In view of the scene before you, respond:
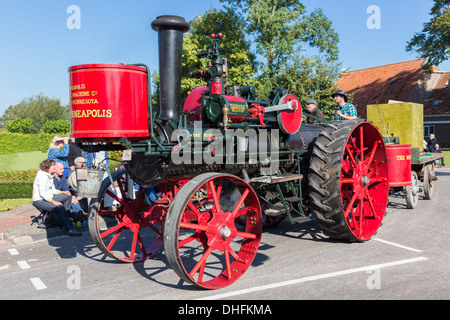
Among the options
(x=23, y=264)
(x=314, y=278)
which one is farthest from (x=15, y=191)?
(x=314, y=278)

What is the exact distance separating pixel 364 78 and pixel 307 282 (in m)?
35.9

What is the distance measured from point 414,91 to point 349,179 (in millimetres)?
30666

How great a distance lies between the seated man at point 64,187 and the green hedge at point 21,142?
2453cm

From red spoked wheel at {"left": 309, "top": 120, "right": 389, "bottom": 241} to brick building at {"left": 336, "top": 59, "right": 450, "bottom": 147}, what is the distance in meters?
27.0

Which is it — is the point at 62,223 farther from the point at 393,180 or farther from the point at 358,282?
the point at 393,180

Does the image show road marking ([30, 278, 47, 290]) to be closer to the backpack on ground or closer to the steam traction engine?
the steam traction engine

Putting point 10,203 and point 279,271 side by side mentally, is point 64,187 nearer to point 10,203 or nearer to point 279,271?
point 10,203

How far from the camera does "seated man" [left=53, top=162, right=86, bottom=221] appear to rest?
674cm

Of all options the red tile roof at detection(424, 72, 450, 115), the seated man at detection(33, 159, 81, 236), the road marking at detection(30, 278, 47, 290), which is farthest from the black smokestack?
the red tile roof at detection(424, 72, 450, 115)

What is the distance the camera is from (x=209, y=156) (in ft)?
13.6

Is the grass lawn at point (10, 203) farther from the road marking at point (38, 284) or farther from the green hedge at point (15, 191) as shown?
the road marking at point (38, 284)

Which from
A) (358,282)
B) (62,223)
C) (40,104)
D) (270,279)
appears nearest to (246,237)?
(270,279)

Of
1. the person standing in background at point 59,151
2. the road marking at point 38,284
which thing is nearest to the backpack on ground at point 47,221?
the person standing in background at point 59,151
